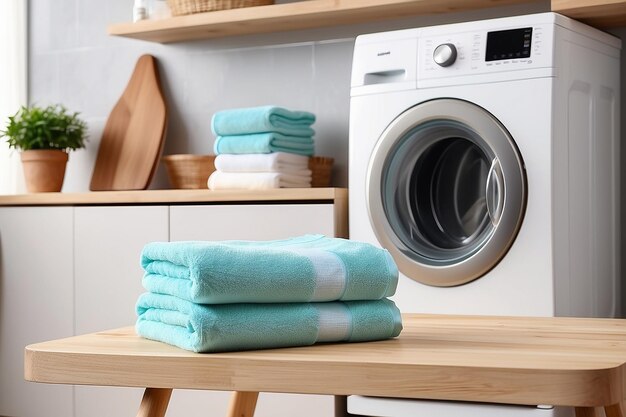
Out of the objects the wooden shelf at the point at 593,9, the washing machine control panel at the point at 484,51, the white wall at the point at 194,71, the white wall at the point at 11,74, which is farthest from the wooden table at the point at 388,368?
the white wall at the point at 11,74

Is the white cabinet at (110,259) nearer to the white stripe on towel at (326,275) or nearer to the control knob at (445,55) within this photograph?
the control knob at (445,55)

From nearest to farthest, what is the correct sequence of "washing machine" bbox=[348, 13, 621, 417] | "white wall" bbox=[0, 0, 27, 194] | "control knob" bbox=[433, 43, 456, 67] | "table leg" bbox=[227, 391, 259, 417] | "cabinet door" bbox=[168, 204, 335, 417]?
"table leg" bbox=[227, 391, 259, 417]
"washing machine" bbox=[348, 13, 621, 417]
"control knob" bbox=[433, 43, 456, 67]
"cabinet door" bbox=[168, 204, 335, 417]
"white wall" bbox=[0, 0, 27, 194]

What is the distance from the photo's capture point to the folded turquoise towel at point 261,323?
88 centimetres

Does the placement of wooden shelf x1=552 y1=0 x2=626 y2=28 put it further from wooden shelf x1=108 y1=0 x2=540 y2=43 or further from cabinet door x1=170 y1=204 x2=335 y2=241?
cabinet door x1=170 y1=204 x2=335 y2=241

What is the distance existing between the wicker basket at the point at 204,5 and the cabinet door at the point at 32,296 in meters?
0.76

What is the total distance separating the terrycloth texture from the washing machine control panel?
22.0 inches

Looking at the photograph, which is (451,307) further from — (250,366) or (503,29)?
(250,366)

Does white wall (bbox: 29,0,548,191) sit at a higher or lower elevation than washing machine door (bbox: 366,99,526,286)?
higher

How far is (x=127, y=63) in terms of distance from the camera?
3.62m

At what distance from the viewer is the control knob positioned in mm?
2463

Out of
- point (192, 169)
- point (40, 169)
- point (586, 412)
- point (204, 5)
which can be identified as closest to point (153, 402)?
point (586, 412)

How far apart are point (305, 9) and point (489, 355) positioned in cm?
224

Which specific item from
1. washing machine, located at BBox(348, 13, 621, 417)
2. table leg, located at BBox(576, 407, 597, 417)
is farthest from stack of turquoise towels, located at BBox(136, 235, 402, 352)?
washing machine, located at BBox(348, 13, 621, 417)

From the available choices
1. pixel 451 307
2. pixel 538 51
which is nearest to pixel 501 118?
pixel 538 51
